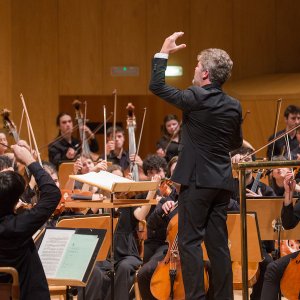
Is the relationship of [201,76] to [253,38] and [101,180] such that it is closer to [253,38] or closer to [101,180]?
[101,180]

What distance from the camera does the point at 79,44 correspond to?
10.3 meters

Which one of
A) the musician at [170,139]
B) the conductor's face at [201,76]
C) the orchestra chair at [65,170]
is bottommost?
the orchestra chair at [65,170]

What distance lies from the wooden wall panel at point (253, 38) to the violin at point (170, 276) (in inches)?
239

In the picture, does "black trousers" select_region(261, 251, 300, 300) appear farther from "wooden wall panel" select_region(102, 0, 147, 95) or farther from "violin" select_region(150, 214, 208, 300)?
"wooden wall panel" select_region(102, 0, 147, 95)

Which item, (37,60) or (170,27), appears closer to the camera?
(37,60)

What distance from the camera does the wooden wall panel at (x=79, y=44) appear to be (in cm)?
1028

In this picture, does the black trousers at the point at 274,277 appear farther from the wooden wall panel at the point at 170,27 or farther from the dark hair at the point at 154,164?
the wooden wall panel at the point at 170,27

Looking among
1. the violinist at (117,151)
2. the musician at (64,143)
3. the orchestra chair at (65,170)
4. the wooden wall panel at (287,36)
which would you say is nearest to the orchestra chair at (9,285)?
the orchestra chair at (65,170)

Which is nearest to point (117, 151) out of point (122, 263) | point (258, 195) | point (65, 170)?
point (65, 170)

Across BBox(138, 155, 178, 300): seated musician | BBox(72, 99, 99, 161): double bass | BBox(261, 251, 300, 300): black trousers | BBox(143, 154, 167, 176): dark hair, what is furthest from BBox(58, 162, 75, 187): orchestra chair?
BBox(261, 251, 300, 300): black trousers

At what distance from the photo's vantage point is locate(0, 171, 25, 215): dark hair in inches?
136

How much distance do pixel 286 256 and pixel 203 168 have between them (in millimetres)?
1087

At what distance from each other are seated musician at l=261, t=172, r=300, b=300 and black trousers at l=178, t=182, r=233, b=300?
69 centimetres

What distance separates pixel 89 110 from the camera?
1080cm
